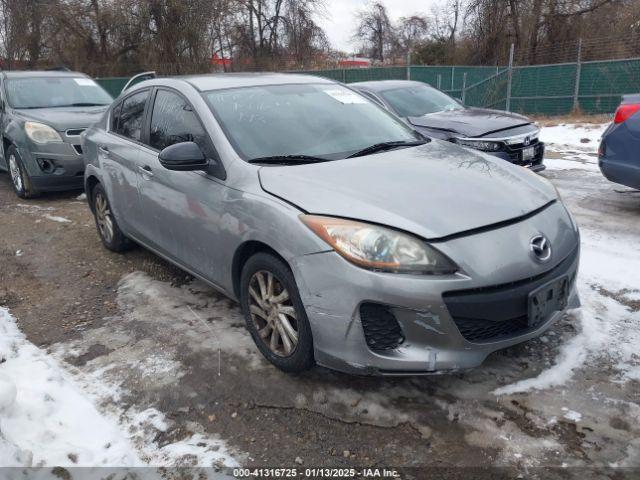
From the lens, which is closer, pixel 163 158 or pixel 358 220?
pixel 358 220

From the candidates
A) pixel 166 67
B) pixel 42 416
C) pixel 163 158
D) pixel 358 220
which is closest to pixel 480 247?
pixel 358 220

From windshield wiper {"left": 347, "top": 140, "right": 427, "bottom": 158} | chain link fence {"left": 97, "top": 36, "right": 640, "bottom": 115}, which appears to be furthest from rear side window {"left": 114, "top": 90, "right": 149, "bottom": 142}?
chain link fence {"left": 97, "top": 36, "right": 640, "bottom": 115}

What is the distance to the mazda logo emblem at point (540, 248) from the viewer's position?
2.63 meters

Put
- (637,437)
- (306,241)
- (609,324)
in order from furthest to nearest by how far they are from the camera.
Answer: (609,324)
(306,241)
(637,437)

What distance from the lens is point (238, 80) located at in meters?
3.99

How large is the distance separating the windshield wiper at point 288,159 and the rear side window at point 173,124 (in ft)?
1.35

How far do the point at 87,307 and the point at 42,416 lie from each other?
1.53 meters

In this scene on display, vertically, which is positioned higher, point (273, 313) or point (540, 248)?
point (540, 248)

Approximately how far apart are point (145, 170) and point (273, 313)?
69.2 inches

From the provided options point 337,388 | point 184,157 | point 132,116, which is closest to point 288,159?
point 184,157

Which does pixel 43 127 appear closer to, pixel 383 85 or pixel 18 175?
pixel 18 175

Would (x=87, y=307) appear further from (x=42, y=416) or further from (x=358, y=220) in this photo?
(x=358, y=220)

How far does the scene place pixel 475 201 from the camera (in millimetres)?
2775

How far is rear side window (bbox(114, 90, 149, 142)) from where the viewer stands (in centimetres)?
438
